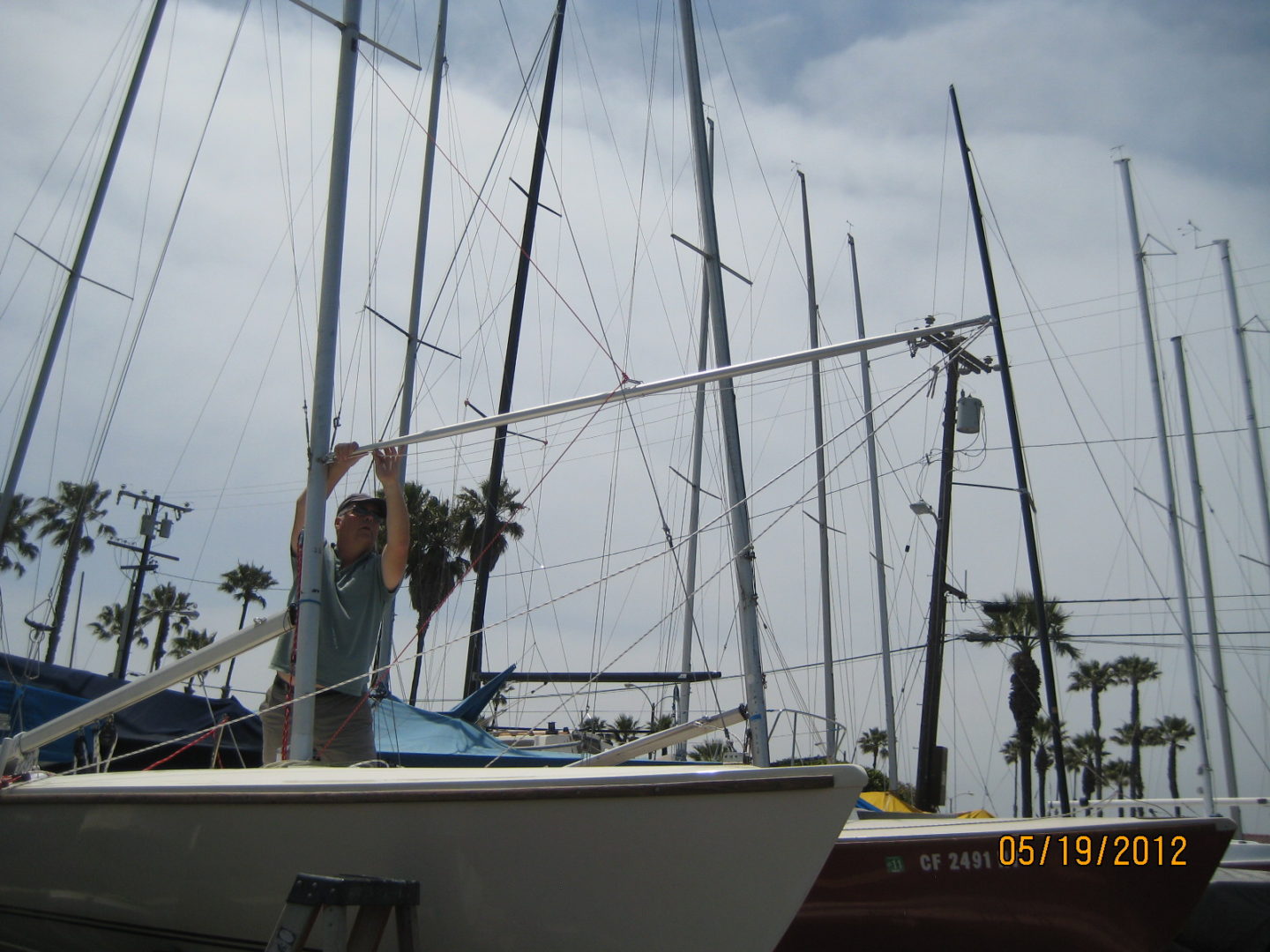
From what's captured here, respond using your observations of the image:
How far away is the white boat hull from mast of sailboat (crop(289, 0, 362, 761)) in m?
0.78

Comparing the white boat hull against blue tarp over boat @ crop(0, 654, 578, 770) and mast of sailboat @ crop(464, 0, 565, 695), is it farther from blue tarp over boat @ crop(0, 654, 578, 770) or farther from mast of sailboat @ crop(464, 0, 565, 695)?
mast of sailboat @ crop(464, 0, 565, 695)

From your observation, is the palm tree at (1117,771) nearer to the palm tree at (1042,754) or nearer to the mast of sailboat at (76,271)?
the palm tree at (1042,754)

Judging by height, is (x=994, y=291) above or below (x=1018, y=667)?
above

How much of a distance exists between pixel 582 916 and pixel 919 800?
921 cm

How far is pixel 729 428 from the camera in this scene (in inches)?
336

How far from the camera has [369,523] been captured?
544cm

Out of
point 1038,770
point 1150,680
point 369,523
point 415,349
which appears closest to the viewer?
point 369,523

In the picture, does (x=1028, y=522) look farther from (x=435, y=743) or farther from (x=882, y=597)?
(x=435, y=743)

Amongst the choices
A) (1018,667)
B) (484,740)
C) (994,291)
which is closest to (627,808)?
(484,740)

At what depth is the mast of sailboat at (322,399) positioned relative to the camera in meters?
4.80

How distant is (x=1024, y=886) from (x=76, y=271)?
1027 centimetres

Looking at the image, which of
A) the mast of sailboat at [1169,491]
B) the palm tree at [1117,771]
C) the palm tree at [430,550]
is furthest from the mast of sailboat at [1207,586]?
the palm tree at [1117,771]

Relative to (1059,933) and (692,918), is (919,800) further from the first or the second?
(692,918)
